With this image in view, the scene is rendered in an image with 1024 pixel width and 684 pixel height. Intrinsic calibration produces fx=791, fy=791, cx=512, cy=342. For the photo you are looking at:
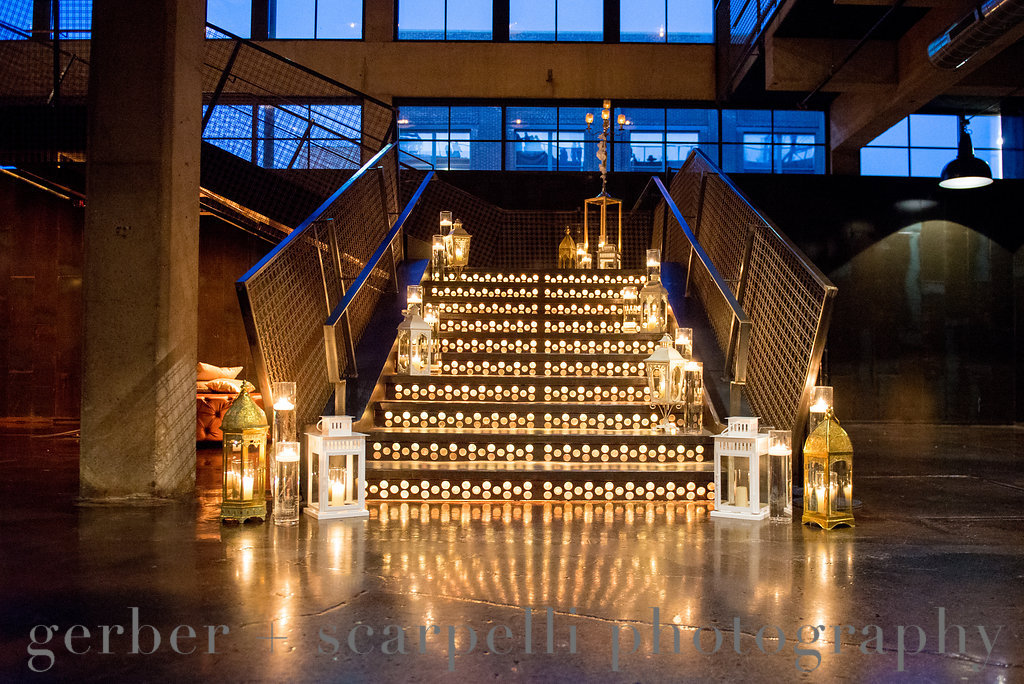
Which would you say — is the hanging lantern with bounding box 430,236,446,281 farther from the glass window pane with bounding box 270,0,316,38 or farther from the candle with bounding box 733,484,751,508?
the glass window pane with bounding box 270,0,316,38

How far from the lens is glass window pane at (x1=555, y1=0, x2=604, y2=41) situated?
13672mm

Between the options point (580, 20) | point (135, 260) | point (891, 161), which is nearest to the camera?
point (135, 260)

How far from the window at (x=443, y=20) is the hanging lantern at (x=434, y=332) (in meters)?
8.32

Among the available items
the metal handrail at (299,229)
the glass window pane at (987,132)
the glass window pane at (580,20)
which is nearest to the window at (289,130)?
the glass window pane at (580,20)

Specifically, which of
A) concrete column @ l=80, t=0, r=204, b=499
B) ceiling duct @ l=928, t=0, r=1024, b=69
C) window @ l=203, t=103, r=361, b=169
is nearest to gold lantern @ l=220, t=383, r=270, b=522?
concrete column @ l=80, t=0, r=204, b=499

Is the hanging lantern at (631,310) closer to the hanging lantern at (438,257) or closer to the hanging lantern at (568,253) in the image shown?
the hanging lantern at (438,257)

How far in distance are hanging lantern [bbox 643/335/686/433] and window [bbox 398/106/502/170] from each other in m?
8.99

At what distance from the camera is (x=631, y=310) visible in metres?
7.00

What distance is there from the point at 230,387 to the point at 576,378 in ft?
14.1

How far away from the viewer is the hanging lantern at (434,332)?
5738 mm

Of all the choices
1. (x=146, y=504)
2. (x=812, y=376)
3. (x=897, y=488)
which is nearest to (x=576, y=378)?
(x=812, y=376)

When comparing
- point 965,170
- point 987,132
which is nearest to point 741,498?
point 965,170

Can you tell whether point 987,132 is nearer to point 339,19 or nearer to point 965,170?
point 965,170

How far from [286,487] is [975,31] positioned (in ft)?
23.8
